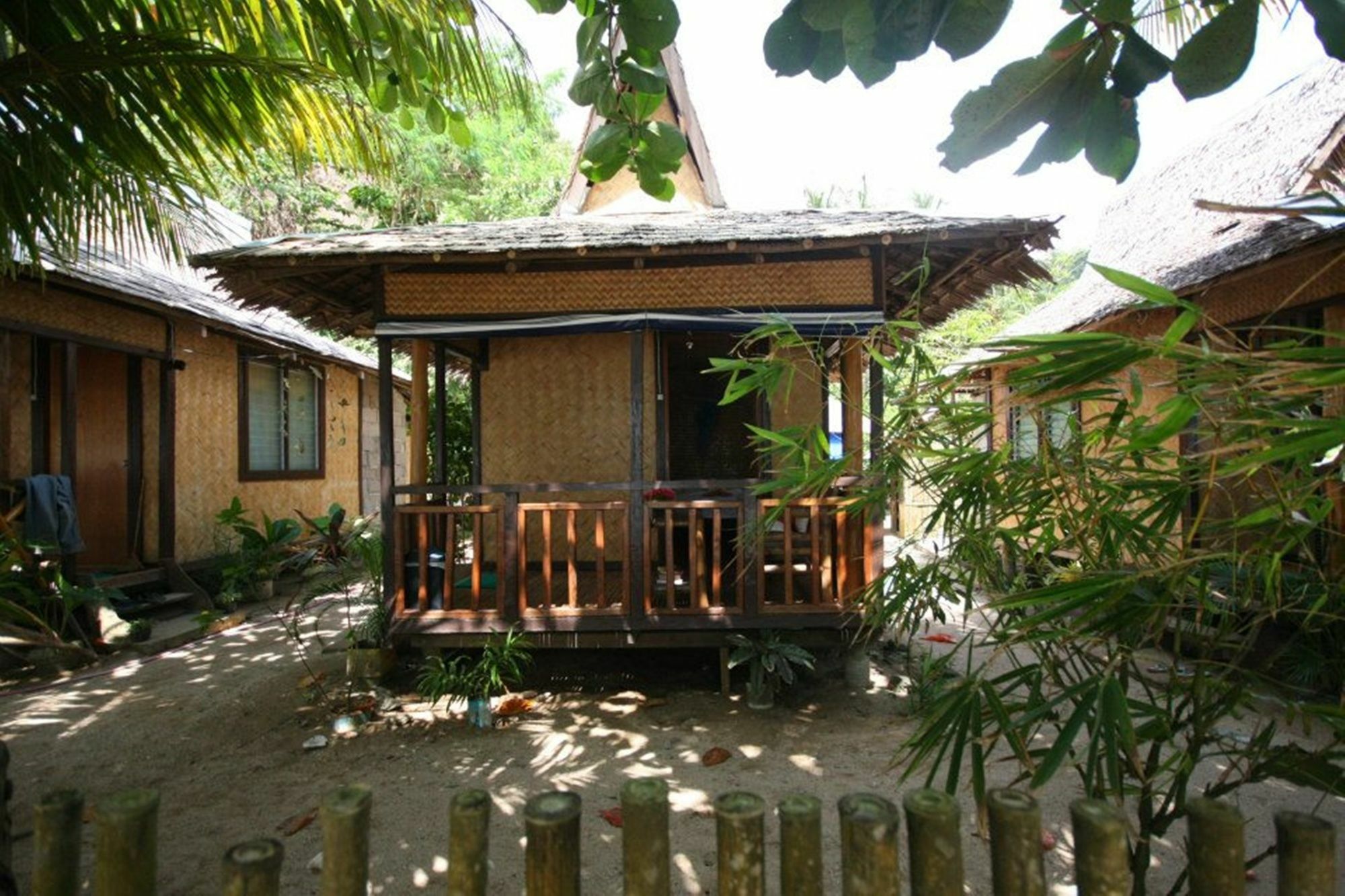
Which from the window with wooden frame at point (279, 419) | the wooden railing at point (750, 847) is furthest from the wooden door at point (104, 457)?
the wooden railing at point (750, 847)

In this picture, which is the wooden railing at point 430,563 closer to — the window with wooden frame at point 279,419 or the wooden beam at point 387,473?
the wooden beam at point 387,473

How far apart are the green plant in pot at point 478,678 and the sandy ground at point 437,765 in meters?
0.15

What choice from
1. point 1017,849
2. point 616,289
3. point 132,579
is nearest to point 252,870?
point 1017,849

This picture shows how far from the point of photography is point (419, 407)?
5656 millimetres

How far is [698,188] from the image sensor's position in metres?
9.11

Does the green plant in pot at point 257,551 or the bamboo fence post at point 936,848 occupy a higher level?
the bamboo fence post at point 936,848

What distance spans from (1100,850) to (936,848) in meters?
0.27

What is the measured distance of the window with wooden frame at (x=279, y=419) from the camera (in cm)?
920

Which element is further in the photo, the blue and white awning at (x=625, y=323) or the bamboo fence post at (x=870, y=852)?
the blue and white awning at (x=625, y=323)

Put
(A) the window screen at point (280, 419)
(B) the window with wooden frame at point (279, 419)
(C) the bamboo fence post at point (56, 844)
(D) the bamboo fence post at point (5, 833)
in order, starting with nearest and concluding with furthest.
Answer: (C) the bamboo fence post at point (56, 844) → (D) the bamboo fence post at point (5, 833) → (B) the window with wooden frame at point (279, 419) → (A) the window screen at point (280, 419)

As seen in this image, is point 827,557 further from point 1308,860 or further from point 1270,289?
point 1270,289

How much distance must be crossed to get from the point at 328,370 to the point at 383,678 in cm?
717

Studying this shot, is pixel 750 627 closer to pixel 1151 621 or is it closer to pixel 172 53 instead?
pixel 1151 621

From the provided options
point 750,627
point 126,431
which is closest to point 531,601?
point 750,627
